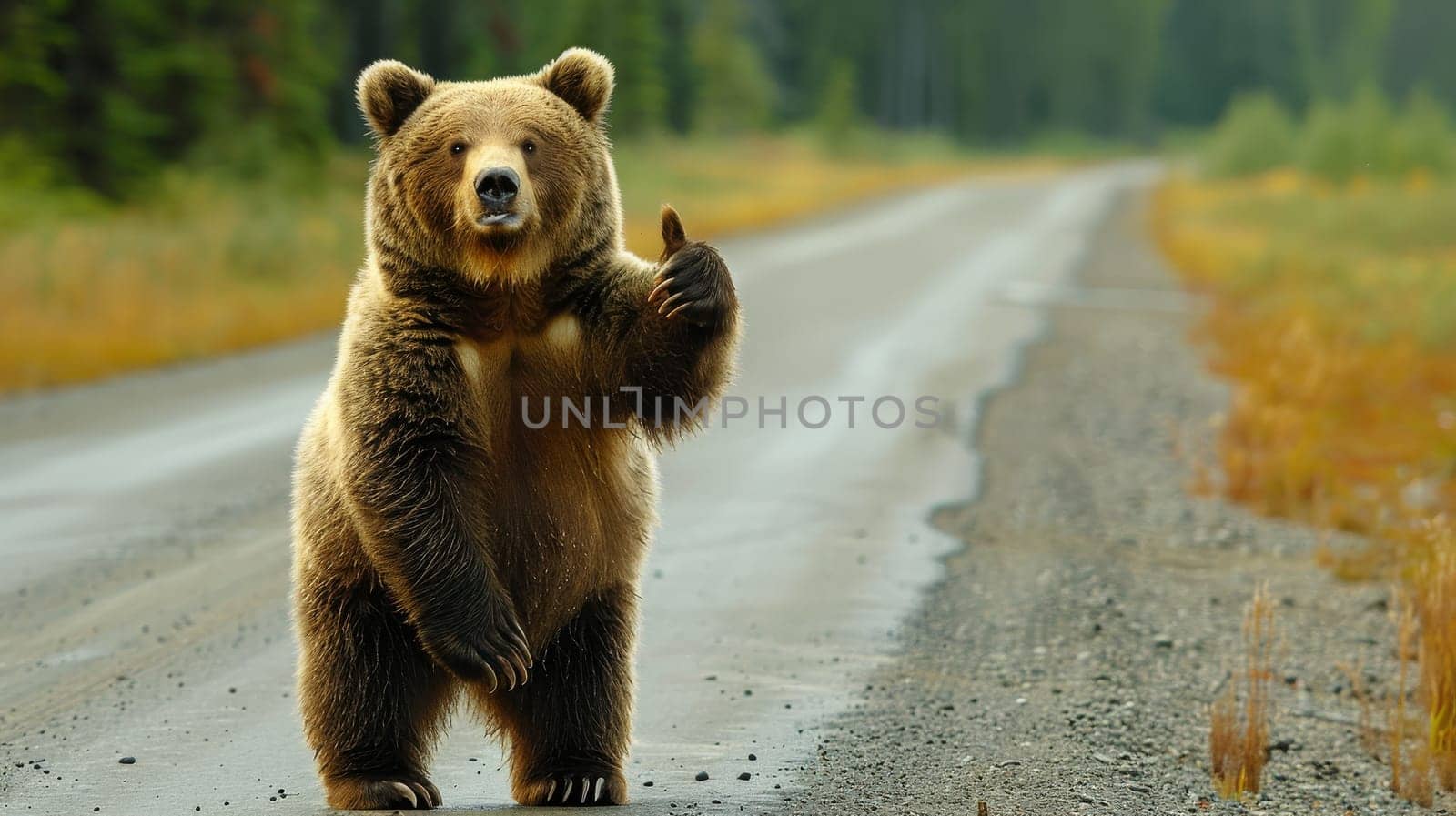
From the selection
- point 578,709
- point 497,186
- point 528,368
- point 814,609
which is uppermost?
point 497,186

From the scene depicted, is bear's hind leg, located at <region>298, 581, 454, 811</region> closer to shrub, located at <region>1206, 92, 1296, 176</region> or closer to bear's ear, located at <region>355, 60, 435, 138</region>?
bear's ear, located at <region>355, 60, 435, 138</region>

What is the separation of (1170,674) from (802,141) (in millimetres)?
52233

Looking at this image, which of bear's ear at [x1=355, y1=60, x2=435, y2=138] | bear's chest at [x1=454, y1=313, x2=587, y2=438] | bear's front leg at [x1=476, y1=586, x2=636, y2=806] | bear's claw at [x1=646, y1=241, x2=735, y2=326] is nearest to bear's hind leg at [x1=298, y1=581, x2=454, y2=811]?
bear's front leg at [x1=476, y1=586, x2=636, y2=806]

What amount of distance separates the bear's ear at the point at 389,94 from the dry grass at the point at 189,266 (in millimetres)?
1541

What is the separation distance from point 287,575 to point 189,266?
1124cm

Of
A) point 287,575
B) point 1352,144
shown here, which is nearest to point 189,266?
point 287,575

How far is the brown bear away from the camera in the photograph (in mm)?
3846

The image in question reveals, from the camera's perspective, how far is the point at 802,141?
5731cm

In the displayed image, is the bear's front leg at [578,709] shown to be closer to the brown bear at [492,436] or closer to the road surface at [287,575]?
the brown bear at [492,436]

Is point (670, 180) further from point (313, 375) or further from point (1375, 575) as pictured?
point (1375, 575)

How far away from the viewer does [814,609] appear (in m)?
6.77

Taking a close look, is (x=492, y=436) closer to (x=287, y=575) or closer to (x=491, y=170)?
(x=491, y=170)

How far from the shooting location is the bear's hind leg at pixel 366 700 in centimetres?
411

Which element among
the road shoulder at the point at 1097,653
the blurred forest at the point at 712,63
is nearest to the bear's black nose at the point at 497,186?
the road shoulder at the point at 1097,653
